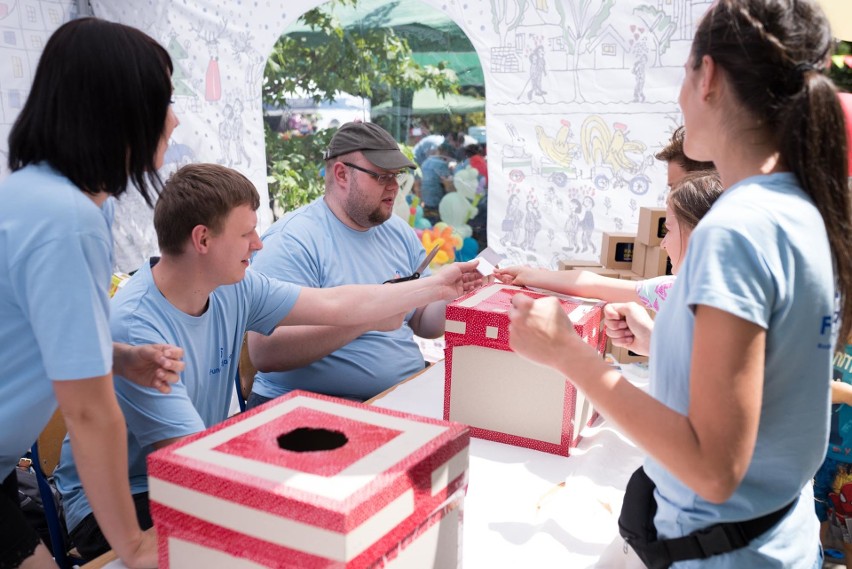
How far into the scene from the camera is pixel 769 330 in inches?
27.7

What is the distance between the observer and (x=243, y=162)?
4367 mm

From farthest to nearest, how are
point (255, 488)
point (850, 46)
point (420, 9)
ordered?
1. point (420, 9)
2. point (850, 46)
3. point (255, 488)

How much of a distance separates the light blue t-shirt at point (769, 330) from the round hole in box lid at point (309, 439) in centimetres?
41

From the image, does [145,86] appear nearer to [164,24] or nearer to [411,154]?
[411,154]

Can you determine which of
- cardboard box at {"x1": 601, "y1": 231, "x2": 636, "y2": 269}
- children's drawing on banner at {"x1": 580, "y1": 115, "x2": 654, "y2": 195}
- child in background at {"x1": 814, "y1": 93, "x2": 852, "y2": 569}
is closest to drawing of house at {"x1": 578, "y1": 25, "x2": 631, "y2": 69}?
children's drawing on banner at {"x1": 580, "y1": 115, "x2": 654, "y2": 195}

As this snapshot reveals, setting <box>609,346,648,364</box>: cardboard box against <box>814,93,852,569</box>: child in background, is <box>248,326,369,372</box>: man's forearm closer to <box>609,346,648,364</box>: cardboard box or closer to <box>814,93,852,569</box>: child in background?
<box>609,346,648,364</box>: cardboard box

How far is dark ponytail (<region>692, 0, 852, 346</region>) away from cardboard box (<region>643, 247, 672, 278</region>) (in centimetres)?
173

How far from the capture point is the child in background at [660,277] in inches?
61.4

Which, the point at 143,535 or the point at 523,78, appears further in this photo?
the point at 523,78

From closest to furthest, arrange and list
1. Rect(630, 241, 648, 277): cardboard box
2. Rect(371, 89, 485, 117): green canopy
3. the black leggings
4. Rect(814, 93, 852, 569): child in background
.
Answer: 1. the black leggings
2. Rect(814, 93, 852, 569): child in background
3. Rect(630, 241, 648, 277): cardboard box
4. Rect(371, 89, 485, 117): green canopy

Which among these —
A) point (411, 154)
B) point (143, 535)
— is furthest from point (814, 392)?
point (411, 154)

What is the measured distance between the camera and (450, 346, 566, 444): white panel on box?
1.50 m

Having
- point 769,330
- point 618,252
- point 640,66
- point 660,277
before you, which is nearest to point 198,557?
point 769,330

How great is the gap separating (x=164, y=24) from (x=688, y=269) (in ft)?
14.5
